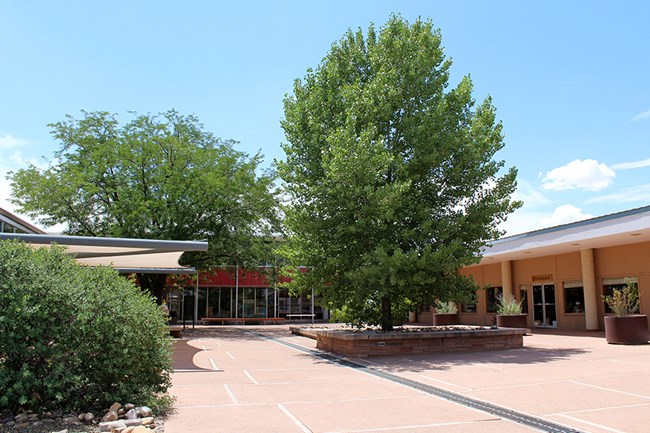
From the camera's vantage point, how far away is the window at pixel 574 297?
2481 cm

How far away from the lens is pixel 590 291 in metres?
23.5

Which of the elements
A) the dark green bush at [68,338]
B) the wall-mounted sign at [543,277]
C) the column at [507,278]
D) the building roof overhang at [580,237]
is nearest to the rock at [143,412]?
the dark green bush at [68,338]

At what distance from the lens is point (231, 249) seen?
1123 inches

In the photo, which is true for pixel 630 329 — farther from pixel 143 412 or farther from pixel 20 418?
pixel 20 418

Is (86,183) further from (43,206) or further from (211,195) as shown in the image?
(211,195)

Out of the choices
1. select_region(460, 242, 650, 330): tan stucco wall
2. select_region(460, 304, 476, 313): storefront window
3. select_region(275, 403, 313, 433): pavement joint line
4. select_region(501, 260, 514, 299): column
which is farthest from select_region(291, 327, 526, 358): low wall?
select_region(460, 304, 476, 313): storefront window

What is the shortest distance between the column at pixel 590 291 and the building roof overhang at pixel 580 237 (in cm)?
55

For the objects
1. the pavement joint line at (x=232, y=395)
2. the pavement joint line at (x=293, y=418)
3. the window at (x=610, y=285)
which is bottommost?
the pavement joint line at (x=232, y=395)

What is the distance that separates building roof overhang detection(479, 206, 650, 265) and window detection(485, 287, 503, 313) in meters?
4.05

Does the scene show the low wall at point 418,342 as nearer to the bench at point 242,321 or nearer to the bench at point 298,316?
the bench at point 298,316

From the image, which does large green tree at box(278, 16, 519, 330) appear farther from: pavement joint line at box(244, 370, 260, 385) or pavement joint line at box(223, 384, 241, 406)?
pavement joint line at box(223, 384, 241, 406)

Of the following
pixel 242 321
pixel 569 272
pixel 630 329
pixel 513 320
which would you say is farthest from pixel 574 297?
pixel 242 321

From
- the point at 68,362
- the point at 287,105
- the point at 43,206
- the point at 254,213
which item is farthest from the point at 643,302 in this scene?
the point at 43,206

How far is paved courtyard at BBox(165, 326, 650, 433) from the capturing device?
666 centimetres
